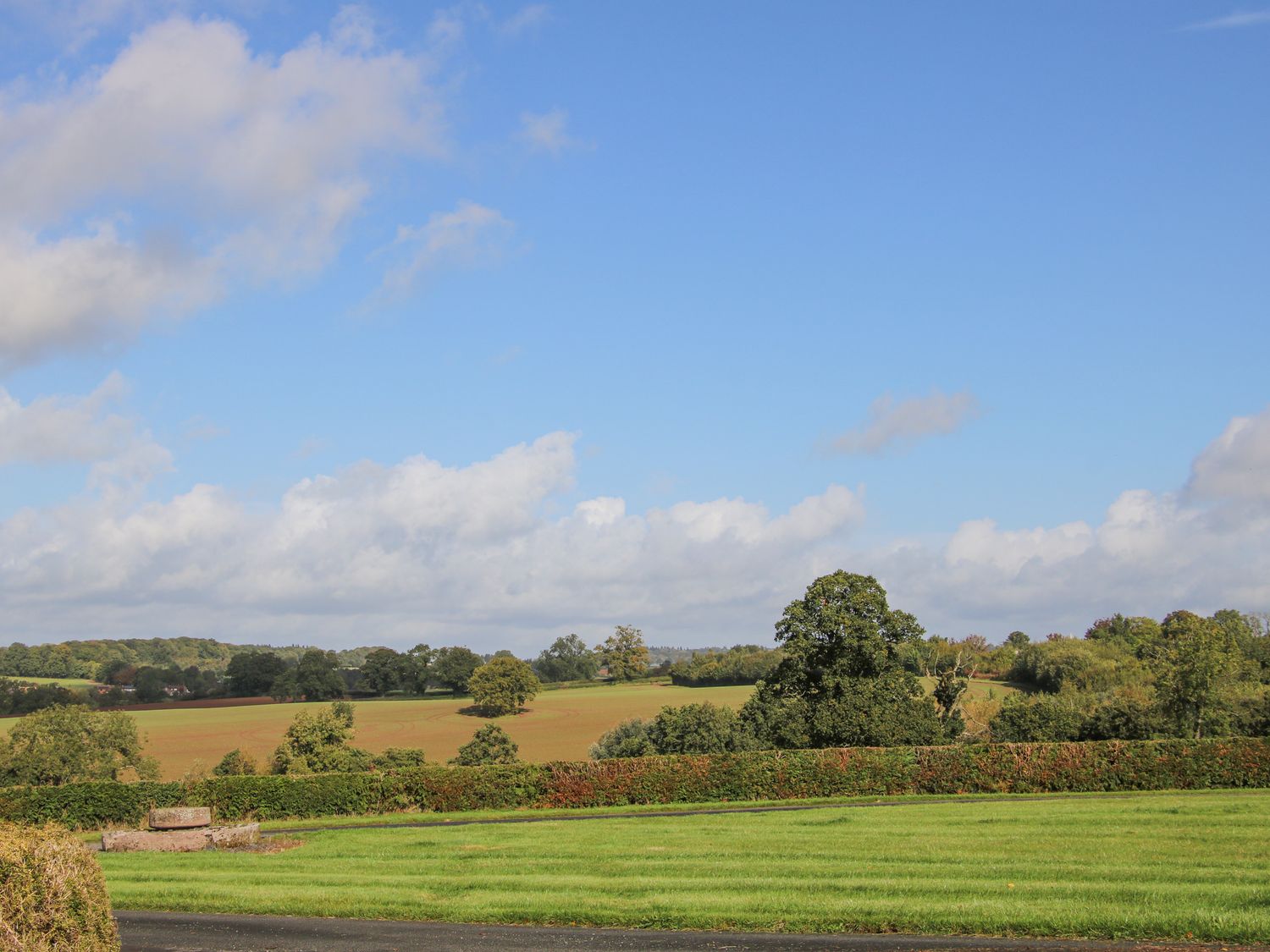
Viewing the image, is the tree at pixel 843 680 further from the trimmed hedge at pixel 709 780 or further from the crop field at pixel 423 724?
the crop field at pixel 423 724

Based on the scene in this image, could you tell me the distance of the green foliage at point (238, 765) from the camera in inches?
2189

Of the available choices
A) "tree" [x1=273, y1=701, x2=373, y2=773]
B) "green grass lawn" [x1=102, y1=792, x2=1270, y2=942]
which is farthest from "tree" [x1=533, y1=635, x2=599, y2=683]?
"green grass lawn" [x1=102, y1=792, x2=1270, y2=942]

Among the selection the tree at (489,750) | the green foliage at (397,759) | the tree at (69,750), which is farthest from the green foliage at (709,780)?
the tree at (69,750)

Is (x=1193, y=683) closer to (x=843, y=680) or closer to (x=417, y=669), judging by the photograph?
(x=843, y=680)

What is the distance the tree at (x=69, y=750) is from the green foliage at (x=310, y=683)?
1989 inches

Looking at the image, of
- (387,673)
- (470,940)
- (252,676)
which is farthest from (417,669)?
(470,940)

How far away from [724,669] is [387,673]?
1446 inches

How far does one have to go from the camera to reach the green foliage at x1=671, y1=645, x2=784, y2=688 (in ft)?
380

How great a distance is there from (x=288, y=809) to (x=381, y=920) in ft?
73.4

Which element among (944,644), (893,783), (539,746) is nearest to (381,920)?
(893,783)

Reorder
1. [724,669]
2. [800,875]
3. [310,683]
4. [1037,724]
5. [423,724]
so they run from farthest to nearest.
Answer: [724,669], [310,683], [423,724], [1037,724], [800,875]

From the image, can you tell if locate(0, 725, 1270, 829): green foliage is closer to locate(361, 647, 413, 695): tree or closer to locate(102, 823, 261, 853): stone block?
locate(102, 823, 261, 853): stone block

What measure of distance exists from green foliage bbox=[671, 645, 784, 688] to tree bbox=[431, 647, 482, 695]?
80.4 feet

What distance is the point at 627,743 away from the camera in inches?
2077
